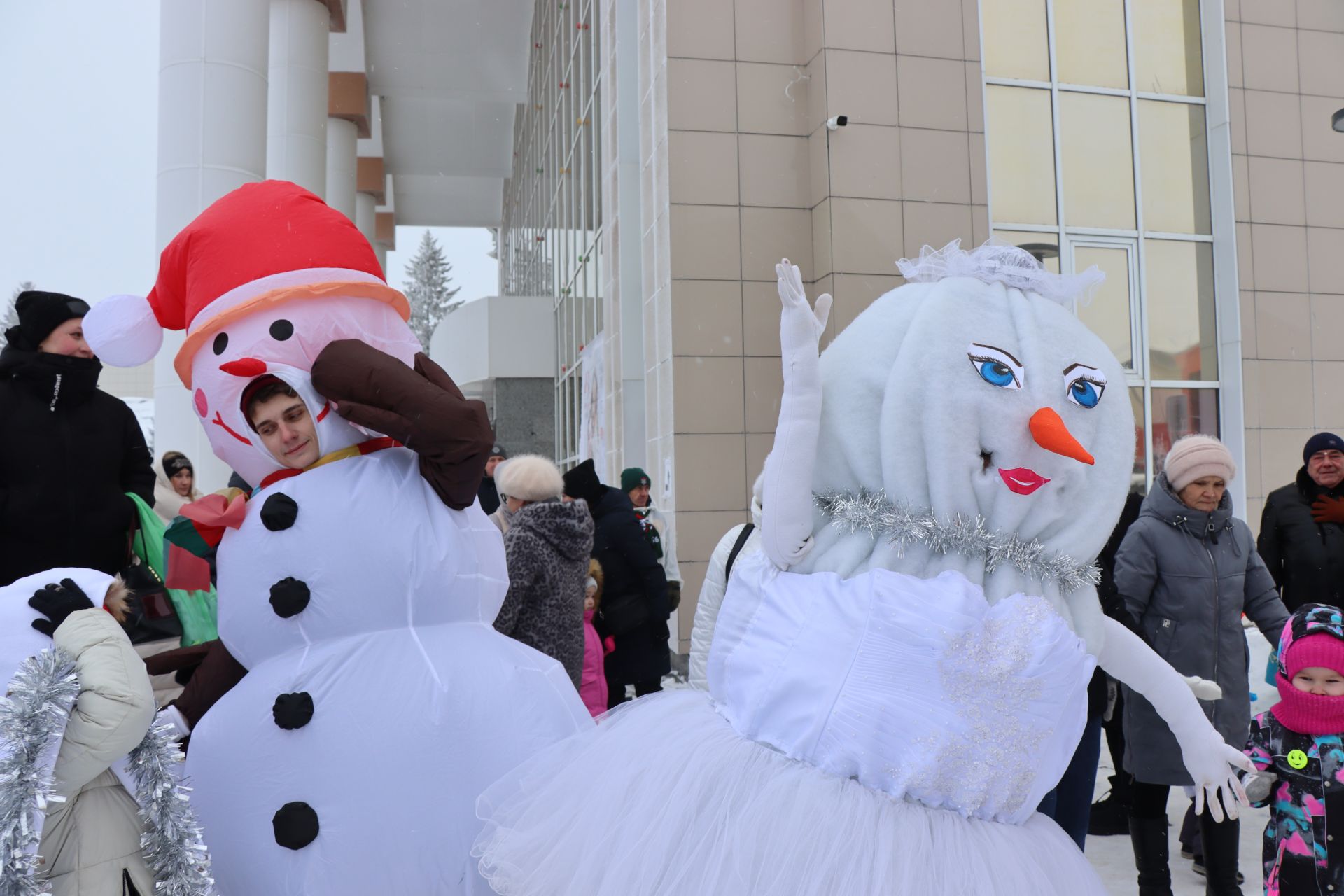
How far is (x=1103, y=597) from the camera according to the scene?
369 centimetres

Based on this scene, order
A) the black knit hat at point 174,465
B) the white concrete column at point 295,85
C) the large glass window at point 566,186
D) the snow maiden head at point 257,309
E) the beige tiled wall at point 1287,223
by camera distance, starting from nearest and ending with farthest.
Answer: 1. the snow maiden head at point 257,309
2. the black knit hat at point 174,465
3. the beige tiled wall at point 1287,223
4. the large glass window at point 566,186
5. the white concrete column at point 295,85

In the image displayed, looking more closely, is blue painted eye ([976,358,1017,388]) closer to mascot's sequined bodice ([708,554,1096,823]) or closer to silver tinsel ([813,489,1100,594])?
silver tinsel ([813,489,1100,594])

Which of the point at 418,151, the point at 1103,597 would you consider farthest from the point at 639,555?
the point at 418,151

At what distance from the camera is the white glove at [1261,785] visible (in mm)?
3041

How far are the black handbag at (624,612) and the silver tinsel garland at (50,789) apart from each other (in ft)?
11.3

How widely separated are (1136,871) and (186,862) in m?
3.64

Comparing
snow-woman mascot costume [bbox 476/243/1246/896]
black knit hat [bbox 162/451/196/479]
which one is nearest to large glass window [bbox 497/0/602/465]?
black knit hat [bbox 162/451/196/479]

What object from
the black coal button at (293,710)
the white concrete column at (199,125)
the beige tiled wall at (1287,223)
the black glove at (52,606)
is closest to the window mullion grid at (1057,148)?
the beige tiled wall at (1287,223)

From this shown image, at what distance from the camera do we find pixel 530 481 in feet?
14.2

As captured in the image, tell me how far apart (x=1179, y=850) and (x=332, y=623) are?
3984 mm

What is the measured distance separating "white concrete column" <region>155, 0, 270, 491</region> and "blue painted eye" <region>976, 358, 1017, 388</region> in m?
7.95

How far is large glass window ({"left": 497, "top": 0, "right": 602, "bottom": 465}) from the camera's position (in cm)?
1277

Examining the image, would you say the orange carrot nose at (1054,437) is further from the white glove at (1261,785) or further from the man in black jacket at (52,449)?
the man in black jacket at (52,449)

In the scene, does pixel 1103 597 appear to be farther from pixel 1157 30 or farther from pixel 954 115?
pixel 1157 30
